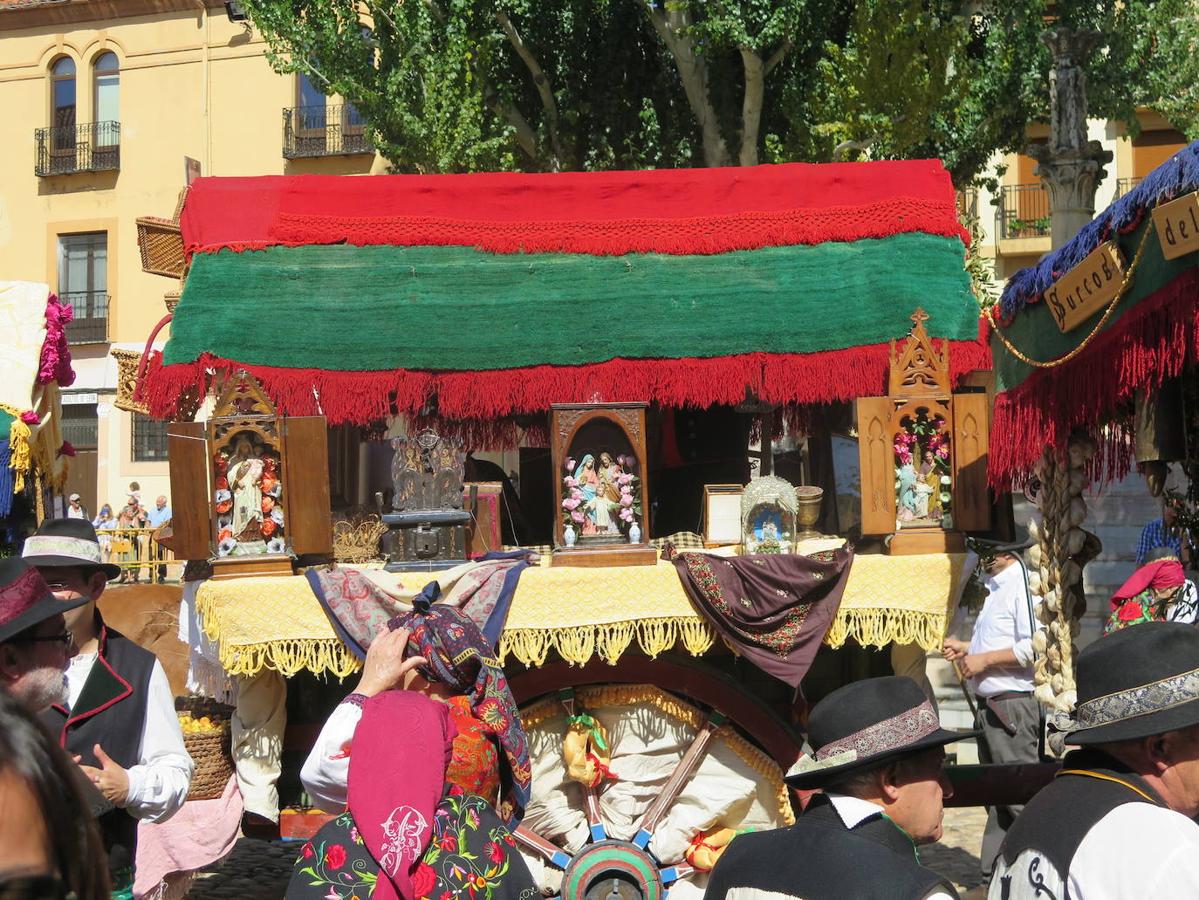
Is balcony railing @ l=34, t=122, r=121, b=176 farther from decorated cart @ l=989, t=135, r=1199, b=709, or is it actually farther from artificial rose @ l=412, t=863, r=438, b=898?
artificial rose @ l=412, t=863, r=438, b=898

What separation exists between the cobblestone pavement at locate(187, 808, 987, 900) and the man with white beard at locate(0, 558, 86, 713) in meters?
4.37

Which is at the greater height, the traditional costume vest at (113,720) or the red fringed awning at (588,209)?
the red fringed awning at (588,209)

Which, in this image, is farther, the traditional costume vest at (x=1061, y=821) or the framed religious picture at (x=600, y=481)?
the framed religious picture at (x=600, y=481)

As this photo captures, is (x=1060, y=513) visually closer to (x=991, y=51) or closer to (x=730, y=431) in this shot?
(x=730, y=431)

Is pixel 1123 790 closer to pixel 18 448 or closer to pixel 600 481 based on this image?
pixel 600 481

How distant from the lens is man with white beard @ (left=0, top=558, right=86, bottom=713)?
11.5 ft

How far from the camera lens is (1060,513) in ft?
21.1

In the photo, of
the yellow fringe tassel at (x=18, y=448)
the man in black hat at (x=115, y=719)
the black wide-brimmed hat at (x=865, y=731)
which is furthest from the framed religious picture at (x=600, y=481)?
the black wide-brimmed hat at (x=865, y=731)

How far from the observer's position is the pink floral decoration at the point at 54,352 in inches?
327

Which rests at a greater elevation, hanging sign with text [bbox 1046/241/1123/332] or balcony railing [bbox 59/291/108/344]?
Answer: balcony railing [bbox 59/291/108/344]

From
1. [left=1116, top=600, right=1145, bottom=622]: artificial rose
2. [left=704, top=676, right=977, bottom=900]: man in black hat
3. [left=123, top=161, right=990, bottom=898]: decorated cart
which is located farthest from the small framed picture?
[left=704, top=676, right=977, bottom=900]: man in black hat

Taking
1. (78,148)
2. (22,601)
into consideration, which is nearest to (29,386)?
(22,601)

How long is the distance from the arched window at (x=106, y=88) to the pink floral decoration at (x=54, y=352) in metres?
19.5

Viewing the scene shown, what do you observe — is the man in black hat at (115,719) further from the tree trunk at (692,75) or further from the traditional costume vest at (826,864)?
the tree trunk at (692,75)
